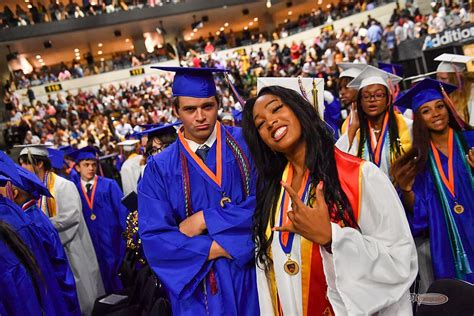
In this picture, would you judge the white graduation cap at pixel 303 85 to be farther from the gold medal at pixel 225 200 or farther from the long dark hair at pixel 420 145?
the long dark hair at pixel 420 145

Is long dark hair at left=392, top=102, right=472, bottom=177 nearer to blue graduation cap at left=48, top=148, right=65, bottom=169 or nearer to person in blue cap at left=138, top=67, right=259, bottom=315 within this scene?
person in blue cap at left=138, top=67, right=259, bottom=315

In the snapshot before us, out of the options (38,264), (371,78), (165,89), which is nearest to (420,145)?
(371,78)

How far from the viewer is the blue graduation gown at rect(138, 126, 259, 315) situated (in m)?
2.29

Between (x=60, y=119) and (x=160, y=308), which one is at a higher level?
(x=60, y=119)

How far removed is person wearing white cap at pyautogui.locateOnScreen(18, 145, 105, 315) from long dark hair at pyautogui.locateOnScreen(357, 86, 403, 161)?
9.23 feet

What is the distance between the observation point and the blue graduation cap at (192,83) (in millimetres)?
2555

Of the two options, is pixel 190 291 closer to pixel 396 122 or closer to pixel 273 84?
pixel 273 84

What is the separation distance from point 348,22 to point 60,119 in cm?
1614

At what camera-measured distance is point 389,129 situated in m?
3.67

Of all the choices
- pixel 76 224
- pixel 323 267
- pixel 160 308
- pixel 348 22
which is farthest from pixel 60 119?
pixel 323 267

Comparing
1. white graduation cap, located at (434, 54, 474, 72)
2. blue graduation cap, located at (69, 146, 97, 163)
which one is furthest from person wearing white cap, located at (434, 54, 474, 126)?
blue graduation cap, located at (69, 146, 97, 163)

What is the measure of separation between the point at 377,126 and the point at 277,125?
211 centimetres

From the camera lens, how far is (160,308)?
3.17 metres

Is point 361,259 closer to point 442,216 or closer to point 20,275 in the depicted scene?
point 442,216
